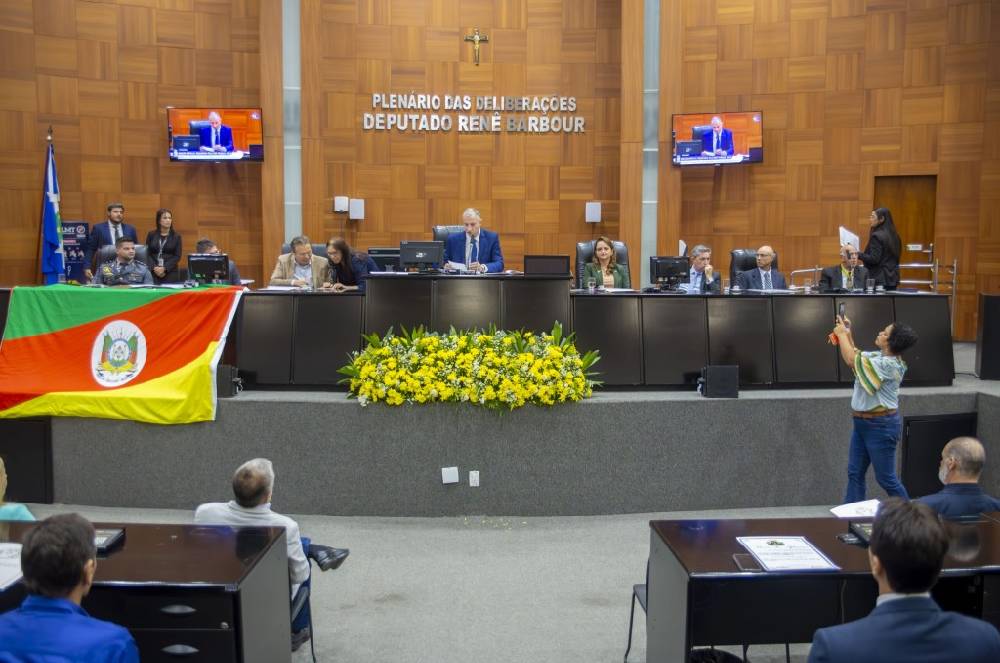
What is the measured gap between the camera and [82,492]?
6145mm

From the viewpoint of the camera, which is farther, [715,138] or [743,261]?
[715,138]

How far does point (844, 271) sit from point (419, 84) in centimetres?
647

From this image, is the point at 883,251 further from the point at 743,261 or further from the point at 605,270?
the point at 605,270

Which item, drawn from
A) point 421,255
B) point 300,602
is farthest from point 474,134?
point 300,602

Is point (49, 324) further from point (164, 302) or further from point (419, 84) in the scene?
point (419, 84)

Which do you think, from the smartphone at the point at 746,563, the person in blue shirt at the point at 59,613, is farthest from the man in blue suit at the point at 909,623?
the person in blue shirt at the point at 59,613

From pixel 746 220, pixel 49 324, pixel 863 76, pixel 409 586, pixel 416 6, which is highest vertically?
pixel 416 6

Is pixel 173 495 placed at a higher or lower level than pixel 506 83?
lower

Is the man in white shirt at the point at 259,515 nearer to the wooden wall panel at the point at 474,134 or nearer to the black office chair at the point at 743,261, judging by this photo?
the black office chair at the point at 743,261

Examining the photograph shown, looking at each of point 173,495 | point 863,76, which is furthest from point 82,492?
point 863,76

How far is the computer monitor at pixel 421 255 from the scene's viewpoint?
279 inches

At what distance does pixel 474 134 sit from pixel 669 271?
565 cm

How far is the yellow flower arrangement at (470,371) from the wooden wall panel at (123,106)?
21.2 ft

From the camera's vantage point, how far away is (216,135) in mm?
11656
